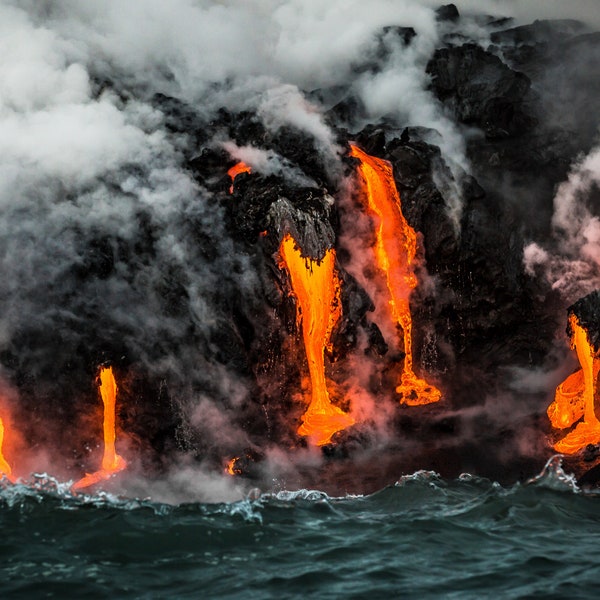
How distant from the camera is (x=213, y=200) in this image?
875 inches

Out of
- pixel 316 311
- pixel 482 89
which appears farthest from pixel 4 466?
pixel 482 89

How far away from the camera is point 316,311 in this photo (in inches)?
837

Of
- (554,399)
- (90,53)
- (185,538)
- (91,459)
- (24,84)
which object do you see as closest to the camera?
(185,538)

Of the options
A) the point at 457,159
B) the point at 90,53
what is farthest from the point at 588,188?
the point at 90,53

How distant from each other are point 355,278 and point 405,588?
1078cm

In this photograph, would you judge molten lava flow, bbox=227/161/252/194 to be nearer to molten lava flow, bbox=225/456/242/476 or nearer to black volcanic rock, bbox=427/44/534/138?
molten lava flow, bbox=225/456/242/476

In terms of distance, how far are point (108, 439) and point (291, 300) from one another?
15.1 ft

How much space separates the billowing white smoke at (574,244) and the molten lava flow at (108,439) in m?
9.99

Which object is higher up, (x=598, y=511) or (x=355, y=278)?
(x=355, y=278)

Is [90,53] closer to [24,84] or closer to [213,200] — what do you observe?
[24,84]

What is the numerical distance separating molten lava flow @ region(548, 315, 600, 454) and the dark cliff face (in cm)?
53

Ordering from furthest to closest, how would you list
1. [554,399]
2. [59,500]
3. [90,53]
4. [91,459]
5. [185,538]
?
[90,53] < [554,399] < [91,459] < [59,500] < [185,538]

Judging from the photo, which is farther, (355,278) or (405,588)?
(355,278)

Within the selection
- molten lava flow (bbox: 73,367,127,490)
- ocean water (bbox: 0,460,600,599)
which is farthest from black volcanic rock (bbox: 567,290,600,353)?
molten lava flow (bbox: 73,367,127,490)
